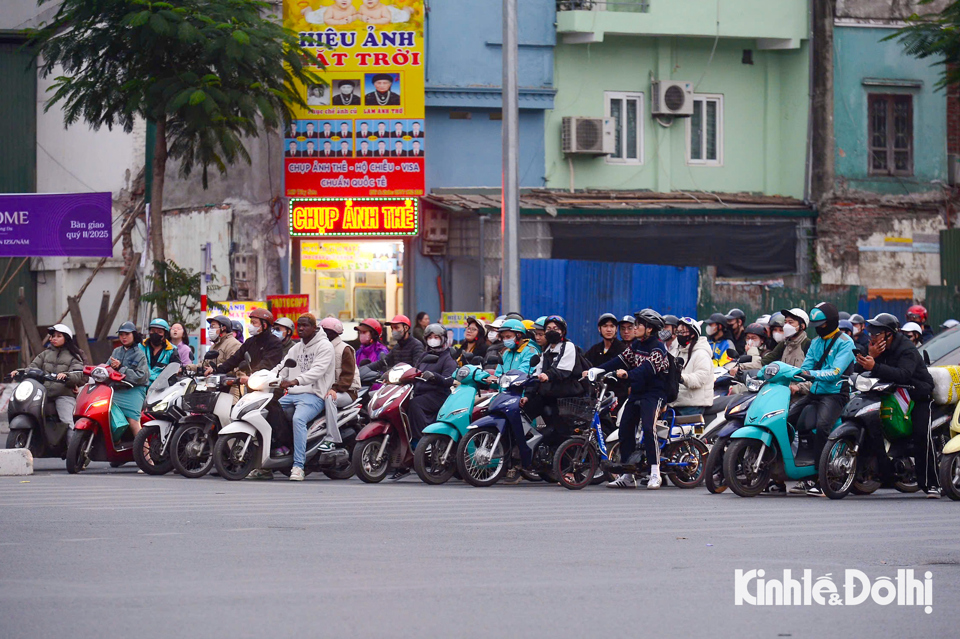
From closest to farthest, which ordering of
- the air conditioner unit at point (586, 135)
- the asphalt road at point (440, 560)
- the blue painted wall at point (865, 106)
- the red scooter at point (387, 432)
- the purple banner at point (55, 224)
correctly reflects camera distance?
the asphalt road at point (440, 560), the red scooter at point (387, 432), the purple banner at point (55, 224), the air conditioner unit at point (586, 135), the blue painted wall at point (865, 106)

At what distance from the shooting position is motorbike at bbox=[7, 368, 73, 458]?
14633 mm

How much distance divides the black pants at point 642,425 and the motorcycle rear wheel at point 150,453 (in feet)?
15.7

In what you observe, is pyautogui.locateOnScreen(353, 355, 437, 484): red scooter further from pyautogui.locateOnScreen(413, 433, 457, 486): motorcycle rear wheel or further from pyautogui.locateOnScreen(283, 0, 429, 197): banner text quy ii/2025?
pyautogui.locateOnScreen(283, 0, 429, 197): banner text quy ii/2025

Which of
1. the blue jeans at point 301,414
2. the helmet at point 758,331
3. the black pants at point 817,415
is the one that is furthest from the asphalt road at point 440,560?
the helmet at point 758,331

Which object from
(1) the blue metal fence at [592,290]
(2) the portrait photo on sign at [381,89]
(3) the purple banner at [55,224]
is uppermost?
(2) the portrait photo on sign at [381,89]

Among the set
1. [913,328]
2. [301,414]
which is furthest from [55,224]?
[913,328]

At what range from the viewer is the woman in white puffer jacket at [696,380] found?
45.5 feet

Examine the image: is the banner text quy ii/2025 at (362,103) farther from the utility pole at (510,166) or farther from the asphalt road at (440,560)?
the asphalt road at (440,560)

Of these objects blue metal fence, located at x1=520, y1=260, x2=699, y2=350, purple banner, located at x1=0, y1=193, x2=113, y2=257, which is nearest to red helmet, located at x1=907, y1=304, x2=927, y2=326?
blue metal fence, located at x1=520, y1=260, x2=699, y2=350

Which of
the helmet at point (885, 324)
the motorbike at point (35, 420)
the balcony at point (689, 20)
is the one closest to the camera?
the helmet at point (885, 324)

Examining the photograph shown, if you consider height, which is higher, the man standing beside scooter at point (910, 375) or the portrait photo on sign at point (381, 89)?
the portrait photo on sign at point (381, 89)

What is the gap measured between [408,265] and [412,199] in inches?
51.1

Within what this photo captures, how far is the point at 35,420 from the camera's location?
14.7 metres

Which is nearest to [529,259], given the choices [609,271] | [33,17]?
[609,271]
